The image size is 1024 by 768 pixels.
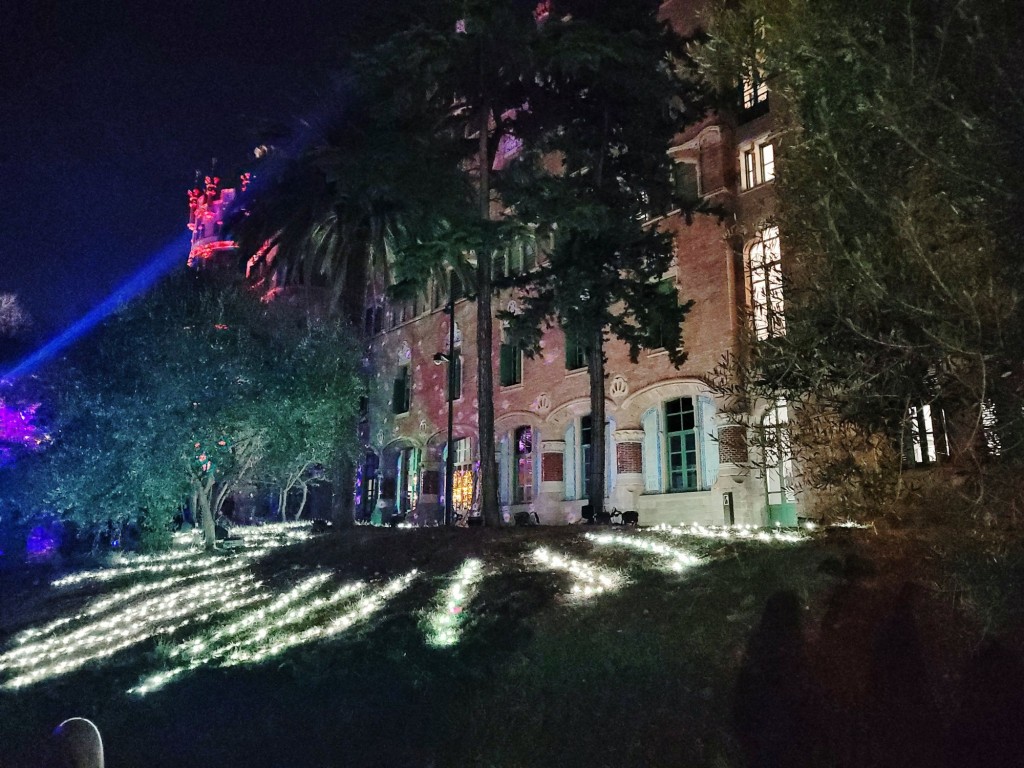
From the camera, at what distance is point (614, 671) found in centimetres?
669

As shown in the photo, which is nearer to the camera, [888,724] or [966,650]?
[888,724]

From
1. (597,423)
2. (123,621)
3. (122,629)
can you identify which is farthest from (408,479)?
(122,629)

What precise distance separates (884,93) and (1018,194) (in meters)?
1.30

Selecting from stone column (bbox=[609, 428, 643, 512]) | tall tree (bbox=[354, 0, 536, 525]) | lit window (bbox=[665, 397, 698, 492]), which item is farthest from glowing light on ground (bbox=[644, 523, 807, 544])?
stone column (bbox=[609, 428, 643, 512])

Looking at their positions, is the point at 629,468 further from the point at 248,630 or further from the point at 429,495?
the point at 248,630

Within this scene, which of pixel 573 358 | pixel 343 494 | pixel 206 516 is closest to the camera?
pixel 206 516

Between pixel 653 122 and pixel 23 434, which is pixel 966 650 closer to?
pixel 653 122

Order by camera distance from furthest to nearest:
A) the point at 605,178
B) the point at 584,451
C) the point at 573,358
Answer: the point at 573,358
the point at 584,451
the point at 605,178

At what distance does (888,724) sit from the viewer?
16.8ft

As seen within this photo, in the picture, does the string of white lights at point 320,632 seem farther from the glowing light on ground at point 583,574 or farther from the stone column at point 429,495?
the stone column at point 429,495

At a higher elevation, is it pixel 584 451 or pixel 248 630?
pixel 584 451

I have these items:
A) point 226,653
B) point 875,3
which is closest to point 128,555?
point 226,653

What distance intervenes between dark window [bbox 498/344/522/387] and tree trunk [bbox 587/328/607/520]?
7.95 metres

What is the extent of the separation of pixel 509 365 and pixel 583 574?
15.5 metres
